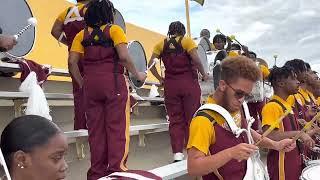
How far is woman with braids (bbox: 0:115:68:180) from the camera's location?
1.46m

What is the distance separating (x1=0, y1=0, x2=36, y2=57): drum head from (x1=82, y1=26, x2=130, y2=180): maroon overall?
64 centimetres

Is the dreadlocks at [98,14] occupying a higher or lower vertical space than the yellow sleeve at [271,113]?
higher

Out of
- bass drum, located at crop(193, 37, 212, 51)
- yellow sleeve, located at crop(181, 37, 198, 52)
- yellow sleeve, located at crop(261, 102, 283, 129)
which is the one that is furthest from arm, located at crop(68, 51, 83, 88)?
bass drum, located at crop(193, 37, 212, 51)

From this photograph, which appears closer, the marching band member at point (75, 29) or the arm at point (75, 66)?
the arm at point (75, 66)

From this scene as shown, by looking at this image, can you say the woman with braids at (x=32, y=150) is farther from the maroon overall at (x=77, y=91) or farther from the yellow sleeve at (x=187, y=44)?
the yellow sleeve at (x=187, y=44)

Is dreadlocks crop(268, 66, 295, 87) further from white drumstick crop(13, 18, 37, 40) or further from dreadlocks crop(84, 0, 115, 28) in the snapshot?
white drumstick crop(13, 18, 37, 40)

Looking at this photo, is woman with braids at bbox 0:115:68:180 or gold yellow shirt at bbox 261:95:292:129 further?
gold yellow shirt at bbox 261:95:292:129

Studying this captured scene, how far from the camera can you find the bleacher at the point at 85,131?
3.66m

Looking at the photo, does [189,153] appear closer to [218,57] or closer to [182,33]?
[182,33]

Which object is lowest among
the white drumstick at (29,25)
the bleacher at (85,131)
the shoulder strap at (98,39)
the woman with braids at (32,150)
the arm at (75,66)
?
the bleacher at (85,131)

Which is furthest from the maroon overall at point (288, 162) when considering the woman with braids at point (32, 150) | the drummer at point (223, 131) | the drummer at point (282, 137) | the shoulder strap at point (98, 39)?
the woman with braids at point (32, 150)

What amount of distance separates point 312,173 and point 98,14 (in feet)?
6.10

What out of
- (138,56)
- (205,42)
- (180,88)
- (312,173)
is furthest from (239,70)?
(205,42)

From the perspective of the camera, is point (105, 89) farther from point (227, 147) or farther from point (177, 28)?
point (177, 28)
